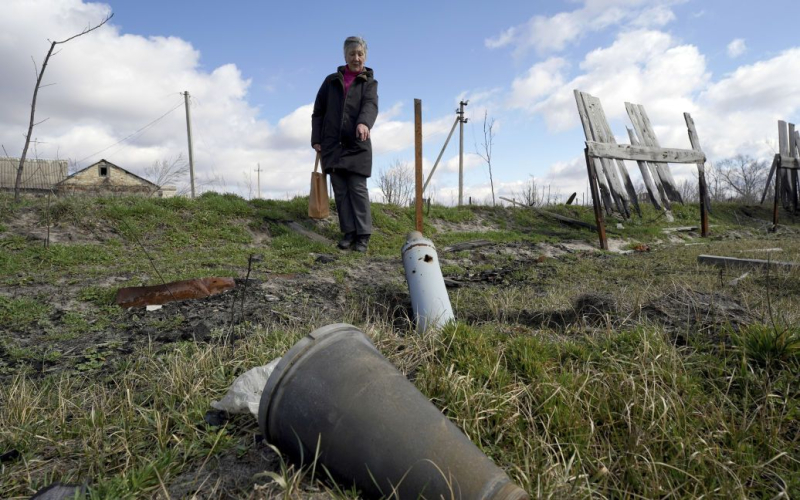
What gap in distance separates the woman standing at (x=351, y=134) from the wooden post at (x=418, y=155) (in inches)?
29.6

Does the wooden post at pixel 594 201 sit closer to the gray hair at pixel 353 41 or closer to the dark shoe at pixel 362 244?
the dark shoe at pixel 362 244

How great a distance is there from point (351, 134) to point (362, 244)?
4.72ft

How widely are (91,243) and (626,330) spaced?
5.76m

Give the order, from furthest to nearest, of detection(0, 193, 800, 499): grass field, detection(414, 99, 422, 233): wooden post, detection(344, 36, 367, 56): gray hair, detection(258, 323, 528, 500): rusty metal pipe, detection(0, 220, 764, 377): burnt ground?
1. detection(344, 36, 367, 56): gray hair
2. detection(414, 99, 422, 233): wooden post
3. detection(0, 220, 764, 377): burnt ground
4. detection(0, 193, 800, 499): grass field
5. detection(258, 323, 528, 500): rusty metal pipe

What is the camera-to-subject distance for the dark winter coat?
6410 mm

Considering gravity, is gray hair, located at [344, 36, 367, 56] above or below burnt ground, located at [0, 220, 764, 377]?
above

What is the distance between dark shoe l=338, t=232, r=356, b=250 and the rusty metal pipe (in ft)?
16.0

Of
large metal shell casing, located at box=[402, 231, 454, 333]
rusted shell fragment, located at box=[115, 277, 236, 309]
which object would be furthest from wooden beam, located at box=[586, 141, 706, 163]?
rusted shell fragment, located at box=[115, 277, 236, 309]

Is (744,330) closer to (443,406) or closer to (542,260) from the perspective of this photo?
(443,406)

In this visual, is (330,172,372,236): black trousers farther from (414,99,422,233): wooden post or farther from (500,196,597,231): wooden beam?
(500,196,597,231): wooden beam

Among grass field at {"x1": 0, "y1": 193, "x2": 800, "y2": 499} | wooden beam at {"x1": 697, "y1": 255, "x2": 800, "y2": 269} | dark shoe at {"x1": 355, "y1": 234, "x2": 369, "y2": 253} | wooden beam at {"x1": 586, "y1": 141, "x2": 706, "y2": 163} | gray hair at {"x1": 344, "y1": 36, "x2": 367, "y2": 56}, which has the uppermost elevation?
gray hair at {"x1": 344, "y1": 36, "x2": 367, "y2": 56}

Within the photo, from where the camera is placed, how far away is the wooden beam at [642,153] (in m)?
8.14

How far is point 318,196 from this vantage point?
700cm

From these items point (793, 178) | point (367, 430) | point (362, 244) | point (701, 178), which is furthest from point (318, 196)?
point (793, 178)
